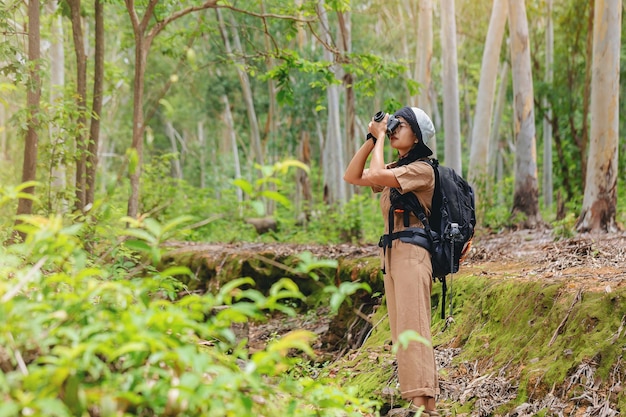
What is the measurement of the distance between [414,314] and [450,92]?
9.52 meters

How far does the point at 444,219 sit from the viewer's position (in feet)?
14.4

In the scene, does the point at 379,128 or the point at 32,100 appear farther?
the point at 32,100

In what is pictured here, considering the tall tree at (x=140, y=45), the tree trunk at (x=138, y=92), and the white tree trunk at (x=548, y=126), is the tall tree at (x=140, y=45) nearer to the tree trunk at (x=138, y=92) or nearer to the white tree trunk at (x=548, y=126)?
the tree trunk at (x=138, y=92)

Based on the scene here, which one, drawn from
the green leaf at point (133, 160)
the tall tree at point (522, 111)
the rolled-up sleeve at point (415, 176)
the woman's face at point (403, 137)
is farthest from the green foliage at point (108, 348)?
the tall tree at point (522, 111)

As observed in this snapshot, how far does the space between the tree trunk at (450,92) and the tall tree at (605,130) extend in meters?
3.58

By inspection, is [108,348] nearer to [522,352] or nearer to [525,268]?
[522,352]

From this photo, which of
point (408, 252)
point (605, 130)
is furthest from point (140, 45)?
point (605, 130)

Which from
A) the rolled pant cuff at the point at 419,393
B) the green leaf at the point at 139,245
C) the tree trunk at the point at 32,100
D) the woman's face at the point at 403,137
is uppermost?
the tree trunk at the point at 32,100

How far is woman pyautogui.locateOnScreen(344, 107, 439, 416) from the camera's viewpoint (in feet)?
13.8

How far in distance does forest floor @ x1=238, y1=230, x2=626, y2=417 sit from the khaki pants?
34cm

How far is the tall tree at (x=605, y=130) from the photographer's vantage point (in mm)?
8844

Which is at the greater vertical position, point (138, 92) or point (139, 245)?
point (138, 92)

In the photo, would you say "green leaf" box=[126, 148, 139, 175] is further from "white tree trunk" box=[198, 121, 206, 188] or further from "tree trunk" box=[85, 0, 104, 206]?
"white tree trunk" box=[198, 121, 206, 188]

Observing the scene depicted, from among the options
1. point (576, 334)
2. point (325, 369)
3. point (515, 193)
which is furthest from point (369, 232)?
point (576, 334)
